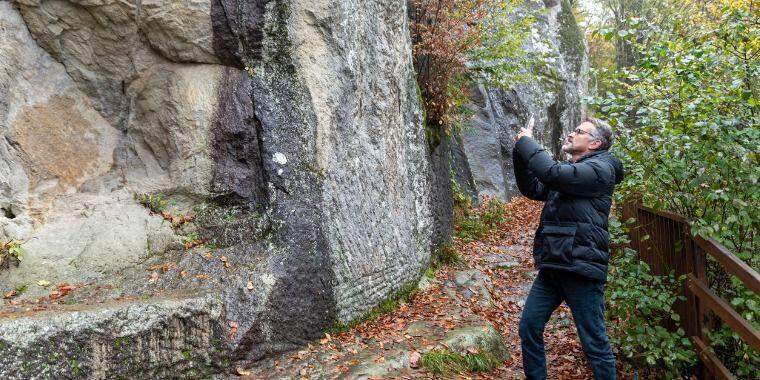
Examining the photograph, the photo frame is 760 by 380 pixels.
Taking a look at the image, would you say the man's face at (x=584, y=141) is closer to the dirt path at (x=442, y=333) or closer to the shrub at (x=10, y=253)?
the dirt path at (x=442, y=333)

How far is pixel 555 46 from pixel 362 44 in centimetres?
1782

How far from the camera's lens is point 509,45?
37.5 ft

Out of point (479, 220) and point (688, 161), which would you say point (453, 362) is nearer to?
point (688, 161)

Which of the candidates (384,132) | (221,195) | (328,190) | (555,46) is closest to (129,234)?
(221,195)

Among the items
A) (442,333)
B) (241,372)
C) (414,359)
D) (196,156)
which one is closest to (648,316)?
(442,333)

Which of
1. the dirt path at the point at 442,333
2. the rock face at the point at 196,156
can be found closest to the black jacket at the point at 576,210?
the dirt path at the point at 442,333

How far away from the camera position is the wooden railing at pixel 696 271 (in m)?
3.85

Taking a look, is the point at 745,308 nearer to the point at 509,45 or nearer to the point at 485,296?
the point at 485,296

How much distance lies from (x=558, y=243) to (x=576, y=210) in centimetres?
28

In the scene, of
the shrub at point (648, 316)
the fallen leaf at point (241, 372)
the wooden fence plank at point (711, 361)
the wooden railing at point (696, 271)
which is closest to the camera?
the wooden railing at point (696, 271)

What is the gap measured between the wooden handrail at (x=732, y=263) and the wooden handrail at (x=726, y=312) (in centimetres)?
29

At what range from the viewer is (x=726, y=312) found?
4.05 meters

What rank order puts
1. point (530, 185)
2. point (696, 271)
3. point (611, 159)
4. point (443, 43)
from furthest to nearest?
1. point (443, 43)
2. point (530, 185)
3. point (696, 271)
4. point (611, 159)

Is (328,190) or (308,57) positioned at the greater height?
(308,57)
